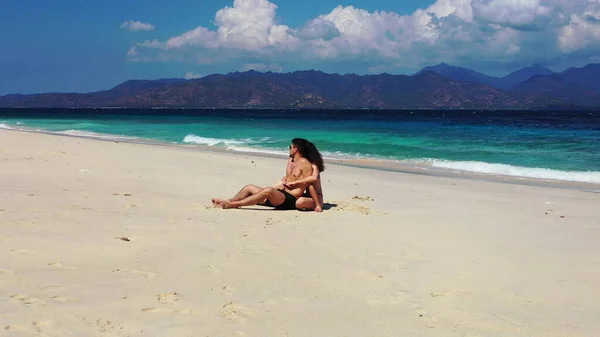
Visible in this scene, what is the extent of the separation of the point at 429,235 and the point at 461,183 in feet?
24.6

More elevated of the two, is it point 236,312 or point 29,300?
point 29,300

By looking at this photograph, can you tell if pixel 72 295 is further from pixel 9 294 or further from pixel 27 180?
pixel 27 180

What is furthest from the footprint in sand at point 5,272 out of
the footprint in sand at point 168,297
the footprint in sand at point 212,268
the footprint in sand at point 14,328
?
the footprint in sand at point 212,268

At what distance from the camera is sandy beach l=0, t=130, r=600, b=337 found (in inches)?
152

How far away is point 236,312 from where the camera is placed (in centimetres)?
399

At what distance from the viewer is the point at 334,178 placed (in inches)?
558

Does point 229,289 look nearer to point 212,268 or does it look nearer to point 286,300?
point 286,300

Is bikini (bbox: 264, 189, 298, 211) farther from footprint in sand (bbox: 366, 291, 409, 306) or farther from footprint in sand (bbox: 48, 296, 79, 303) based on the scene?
footprint in sand (bbox: 48, 296, 79, 303)

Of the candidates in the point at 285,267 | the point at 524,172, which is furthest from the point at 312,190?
the point at 524,172

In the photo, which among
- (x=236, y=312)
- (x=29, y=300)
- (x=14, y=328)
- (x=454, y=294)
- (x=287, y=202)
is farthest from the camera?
(x=287, y=202)

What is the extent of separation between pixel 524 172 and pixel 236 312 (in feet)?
52.2

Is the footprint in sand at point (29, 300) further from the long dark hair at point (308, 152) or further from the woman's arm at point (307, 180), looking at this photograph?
the long dark hair at point (308, 152)

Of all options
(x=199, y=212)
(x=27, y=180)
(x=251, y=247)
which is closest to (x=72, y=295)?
(x=251, y=247)

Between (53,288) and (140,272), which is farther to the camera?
(140,272)
